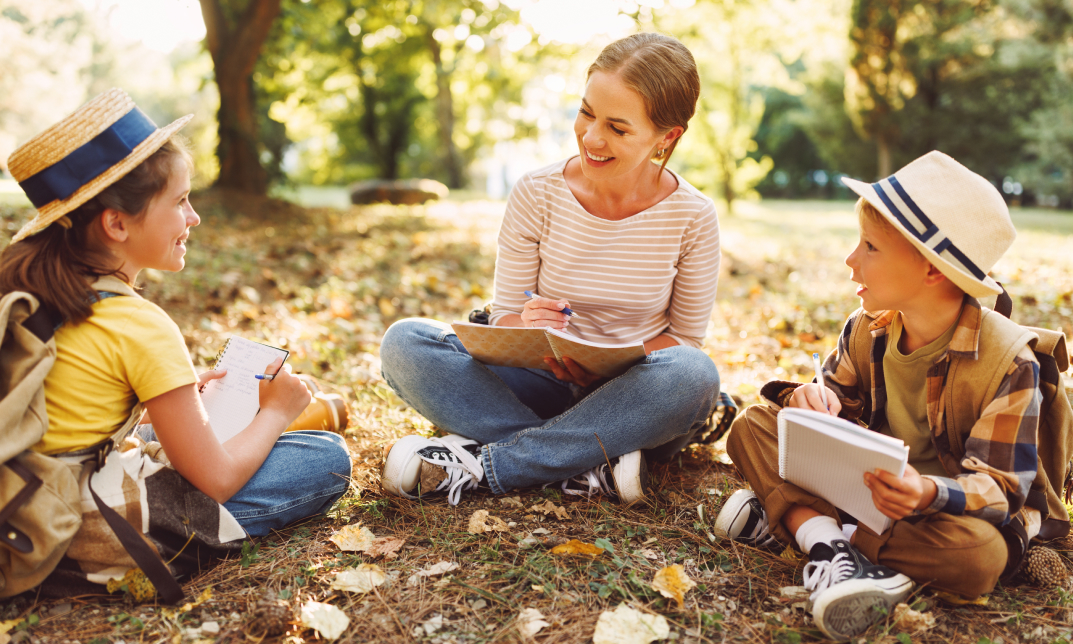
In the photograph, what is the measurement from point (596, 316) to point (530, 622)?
1.29 meters

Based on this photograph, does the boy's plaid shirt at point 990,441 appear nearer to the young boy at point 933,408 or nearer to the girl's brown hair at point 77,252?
the young boy at point 933,408

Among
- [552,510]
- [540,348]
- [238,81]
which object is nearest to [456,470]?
[552,510]

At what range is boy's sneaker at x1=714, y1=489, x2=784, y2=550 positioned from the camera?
2166 mm

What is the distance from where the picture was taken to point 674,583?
75.2 inches

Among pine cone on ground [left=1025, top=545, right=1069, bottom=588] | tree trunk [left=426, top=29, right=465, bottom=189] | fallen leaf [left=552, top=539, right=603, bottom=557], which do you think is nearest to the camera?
pine cone on ground [left=1025, top=545, right=1069, bottom=588]

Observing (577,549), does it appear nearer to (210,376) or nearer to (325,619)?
(325,619)

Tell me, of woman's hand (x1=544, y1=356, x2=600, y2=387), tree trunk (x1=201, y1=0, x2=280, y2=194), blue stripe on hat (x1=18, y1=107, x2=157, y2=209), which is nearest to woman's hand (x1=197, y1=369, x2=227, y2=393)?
blue stripe on hat (x1=18, y1=107, x2=157, y2=209)

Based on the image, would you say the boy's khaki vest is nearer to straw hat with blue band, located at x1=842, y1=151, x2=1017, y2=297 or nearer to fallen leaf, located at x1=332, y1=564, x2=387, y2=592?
straw hat with blue band, located at x1=842, y1=151, x2=1017, y2=297

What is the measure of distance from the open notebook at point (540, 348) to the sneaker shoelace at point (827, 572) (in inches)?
31.8

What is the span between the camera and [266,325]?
4.47 meters

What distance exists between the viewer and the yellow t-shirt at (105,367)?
1.70 metres

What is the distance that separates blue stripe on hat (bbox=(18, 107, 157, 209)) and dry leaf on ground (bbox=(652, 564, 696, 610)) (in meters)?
1.80

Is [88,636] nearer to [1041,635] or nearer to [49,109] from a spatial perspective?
[1041,635]

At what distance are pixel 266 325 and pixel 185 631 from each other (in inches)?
117
